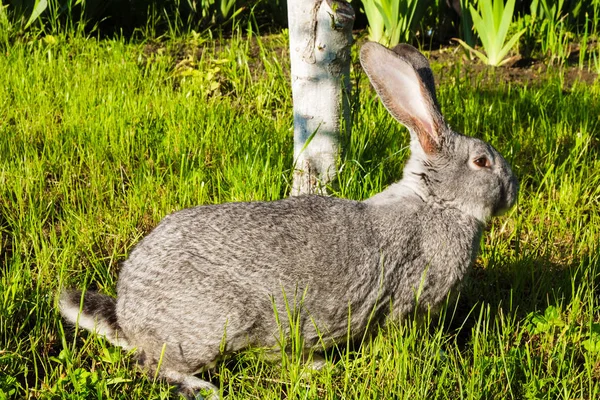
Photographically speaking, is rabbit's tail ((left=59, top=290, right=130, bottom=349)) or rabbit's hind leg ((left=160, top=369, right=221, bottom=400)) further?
rabbit's tail ((left=59, top=290, right=130, bottom=349))

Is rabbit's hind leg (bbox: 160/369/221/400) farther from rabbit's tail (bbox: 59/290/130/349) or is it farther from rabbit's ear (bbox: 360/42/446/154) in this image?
rabbit's ear (bbox: 360/42/446/154)

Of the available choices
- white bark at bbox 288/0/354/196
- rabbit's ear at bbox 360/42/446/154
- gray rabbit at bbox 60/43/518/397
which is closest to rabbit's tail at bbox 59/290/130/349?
gray rabbit at bbox 60/43/518/397

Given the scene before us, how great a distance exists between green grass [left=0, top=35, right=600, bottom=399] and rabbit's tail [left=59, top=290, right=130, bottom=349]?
0.20 feet

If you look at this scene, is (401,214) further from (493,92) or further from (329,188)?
(493,92)

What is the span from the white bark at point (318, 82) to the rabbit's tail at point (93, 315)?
59.1 inches

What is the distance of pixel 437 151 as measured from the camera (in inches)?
152

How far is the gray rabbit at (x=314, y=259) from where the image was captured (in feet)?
11.1

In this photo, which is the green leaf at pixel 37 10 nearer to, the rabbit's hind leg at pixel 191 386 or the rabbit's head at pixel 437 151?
the rabbit's head at pixel 437 151

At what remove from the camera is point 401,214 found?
3.76 m

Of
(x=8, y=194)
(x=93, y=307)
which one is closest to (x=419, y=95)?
(x=93, y=307)

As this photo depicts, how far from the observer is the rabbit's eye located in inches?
153

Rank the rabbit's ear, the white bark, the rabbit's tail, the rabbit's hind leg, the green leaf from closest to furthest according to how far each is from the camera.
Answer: the rabbit's hind leg → the rabbit's tail → the rabbit's ear → the white bark → the green leaf

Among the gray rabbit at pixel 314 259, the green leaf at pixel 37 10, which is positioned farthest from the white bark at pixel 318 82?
the green leaf at pixel 37 10

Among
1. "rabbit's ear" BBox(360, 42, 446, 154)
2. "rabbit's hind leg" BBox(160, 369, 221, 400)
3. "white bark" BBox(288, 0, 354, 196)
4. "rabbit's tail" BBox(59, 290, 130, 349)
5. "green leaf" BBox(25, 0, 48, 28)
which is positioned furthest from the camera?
"green leaf" BBox(25, 0, 48, 28)
